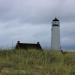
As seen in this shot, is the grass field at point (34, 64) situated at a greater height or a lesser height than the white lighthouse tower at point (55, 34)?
lesser

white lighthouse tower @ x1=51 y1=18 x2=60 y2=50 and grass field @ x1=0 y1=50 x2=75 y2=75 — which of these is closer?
grass field @ x1=0 y1=50 x2=75 y2=75

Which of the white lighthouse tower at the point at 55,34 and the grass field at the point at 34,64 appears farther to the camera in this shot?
the white lighthouse tower at the point at 55,34

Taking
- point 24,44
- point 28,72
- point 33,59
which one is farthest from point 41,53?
point 24,44

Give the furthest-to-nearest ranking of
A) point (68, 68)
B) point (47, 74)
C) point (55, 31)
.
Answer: point (55, 31)
point (68, 68)
point (47, 74)

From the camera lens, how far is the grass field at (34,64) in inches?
444

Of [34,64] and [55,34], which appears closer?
[34,64]

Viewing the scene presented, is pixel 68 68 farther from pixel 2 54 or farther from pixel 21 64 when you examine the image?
pixel 2 54

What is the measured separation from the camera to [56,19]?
28.6 meters

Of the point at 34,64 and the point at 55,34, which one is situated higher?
the point at 55,34

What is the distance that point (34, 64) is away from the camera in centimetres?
1295

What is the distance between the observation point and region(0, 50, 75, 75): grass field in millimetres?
11273

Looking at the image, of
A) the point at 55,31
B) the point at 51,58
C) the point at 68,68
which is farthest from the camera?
the point at 55,31

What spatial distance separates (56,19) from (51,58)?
14.0 m

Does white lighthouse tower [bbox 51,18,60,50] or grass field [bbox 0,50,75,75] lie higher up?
white lighthouse tower [bbox 51,18,60,50]
